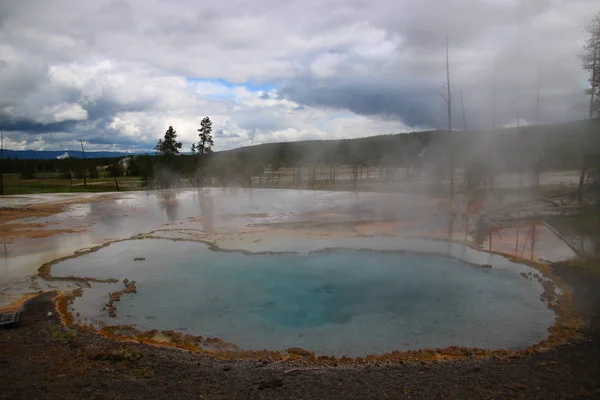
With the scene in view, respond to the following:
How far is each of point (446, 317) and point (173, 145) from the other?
36.9 metres

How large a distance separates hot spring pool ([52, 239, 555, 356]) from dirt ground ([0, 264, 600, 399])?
2.27ft

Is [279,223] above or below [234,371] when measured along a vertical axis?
above

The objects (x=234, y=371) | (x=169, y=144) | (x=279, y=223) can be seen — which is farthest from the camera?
(x=169, y=144)

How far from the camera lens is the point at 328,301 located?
7215mm

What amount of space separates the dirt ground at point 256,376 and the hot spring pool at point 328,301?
2.27 ft

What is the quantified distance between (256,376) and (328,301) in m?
2.85

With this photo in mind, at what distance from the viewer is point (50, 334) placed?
567cm

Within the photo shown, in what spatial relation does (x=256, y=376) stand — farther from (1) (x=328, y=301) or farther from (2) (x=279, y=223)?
(2) (x=279, y=223)

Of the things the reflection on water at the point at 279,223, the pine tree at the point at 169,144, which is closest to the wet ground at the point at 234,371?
the reflection on water at the point at 279,223

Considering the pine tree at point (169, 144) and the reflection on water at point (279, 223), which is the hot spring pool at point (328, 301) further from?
the pine tree at point (169, 144)

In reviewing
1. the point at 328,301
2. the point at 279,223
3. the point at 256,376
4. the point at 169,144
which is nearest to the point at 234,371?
the point at 256,376

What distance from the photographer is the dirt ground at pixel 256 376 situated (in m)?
4.10

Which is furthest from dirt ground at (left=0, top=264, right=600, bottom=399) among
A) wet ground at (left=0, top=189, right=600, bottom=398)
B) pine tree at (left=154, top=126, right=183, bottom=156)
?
pine tree at (left=154, top=126, right=183, bottom=156)

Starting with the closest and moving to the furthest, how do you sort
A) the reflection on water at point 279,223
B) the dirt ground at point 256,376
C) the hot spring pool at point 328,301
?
the dirt ground at point 256,376 < the hot spring pool at point 328,301 < the reflection on water at point 279,223
